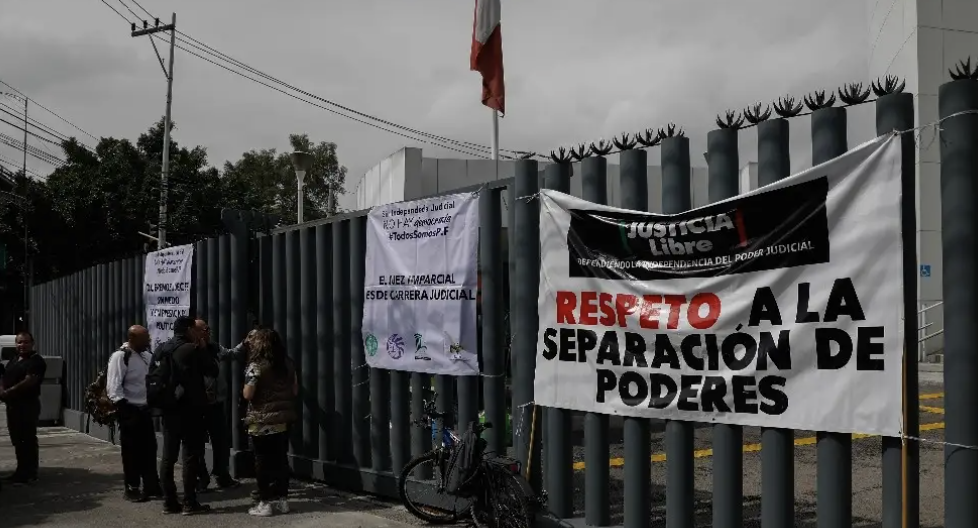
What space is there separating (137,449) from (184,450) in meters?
0.94

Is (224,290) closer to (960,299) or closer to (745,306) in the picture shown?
(745,306)

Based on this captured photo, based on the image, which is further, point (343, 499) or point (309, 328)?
point (309, 328)

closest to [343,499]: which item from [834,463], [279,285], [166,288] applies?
[279,285]

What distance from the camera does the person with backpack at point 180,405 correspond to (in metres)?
8.26

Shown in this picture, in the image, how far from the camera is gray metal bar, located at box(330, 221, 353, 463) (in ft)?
29.5

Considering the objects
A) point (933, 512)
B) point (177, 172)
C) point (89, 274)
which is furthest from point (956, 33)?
point (177, 172)

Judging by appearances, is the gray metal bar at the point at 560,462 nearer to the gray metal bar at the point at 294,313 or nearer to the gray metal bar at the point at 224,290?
the gray metal bar at the point at 294,313

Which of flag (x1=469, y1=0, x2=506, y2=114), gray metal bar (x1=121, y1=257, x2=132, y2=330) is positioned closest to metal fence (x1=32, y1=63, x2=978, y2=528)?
flag (x1=469, y1=0, x2=506, y2=114)

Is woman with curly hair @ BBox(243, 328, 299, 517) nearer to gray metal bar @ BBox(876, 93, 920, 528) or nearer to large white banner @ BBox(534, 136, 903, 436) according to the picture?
large white banner @ BBox(534, 136, 903, 436)

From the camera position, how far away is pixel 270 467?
314 inches

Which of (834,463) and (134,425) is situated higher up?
(834,463)

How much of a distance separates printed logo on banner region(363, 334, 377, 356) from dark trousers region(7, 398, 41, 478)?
4.34 m

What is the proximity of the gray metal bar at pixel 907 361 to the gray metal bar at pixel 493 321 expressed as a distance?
323 cm

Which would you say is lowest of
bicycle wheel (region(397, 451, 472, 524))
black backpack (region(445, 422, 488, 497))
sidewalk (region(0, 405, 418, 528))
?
sidewalk (region(0, 405, 418, 528))
